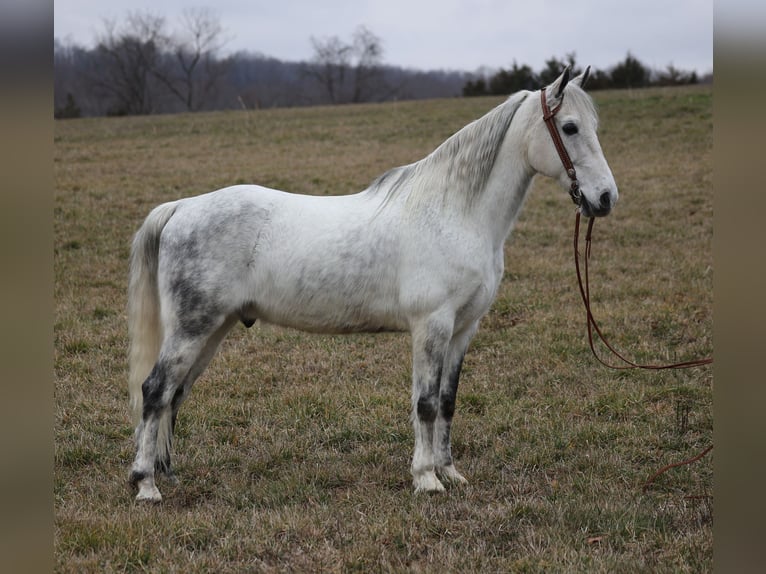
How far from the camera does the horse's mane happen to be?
4406mm

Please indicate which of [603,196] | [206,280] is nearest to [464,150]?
[603,196]

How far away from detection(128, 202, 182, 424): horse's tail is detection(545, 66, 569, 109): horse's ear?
2.44 meters

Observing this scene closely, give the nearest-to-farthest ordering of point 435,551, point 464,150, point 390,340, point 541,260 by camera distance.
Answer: point 435,551 → point 464,150 → point 390,340 → point 541,260

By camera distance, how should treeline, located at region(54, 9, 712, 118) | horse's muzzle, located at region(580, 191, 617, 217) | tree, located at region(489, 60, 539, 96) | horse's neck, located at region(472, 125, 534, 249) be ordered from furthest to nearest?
treeline, located at region(54, 9, 712, 118), tree, located at region(489, 60, 539, 96), horse's neck, located at region(472, 125, 534, 249), horse's muzzle, located at region(580, 191, 617, 217)

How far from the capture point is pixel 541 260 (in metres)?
10.3

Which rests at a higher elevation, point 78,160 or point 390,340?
point 78,160

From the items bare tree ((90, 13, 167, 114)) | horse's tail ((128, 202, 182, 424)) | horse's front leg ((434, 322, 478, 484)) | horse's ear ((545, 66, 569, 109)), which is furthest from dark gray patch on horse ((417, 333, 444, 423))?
bare tree ((90, 13, 167, 114))

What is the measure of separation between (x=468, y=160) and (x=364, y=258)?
0.92m

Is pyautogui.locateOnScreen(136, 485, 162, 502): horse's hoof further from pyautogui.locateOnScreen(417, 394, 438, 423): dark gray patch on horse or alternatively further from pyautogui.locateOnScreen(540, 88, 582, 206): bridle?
pyautogui.locateOnScreen(540, 88, 582, 206): bridle

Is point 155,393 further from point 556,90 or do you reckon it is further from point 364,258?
point 556,90

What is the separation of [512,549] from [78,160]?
1780 centimetres

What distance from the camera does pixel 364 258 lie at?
4.28 metres

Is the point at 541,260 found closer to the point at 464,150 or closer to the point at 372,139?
the point at 464,150

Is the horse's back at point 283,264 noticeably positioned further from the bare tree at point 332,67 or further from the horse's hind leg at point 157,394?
the bare tree at point 332,67
